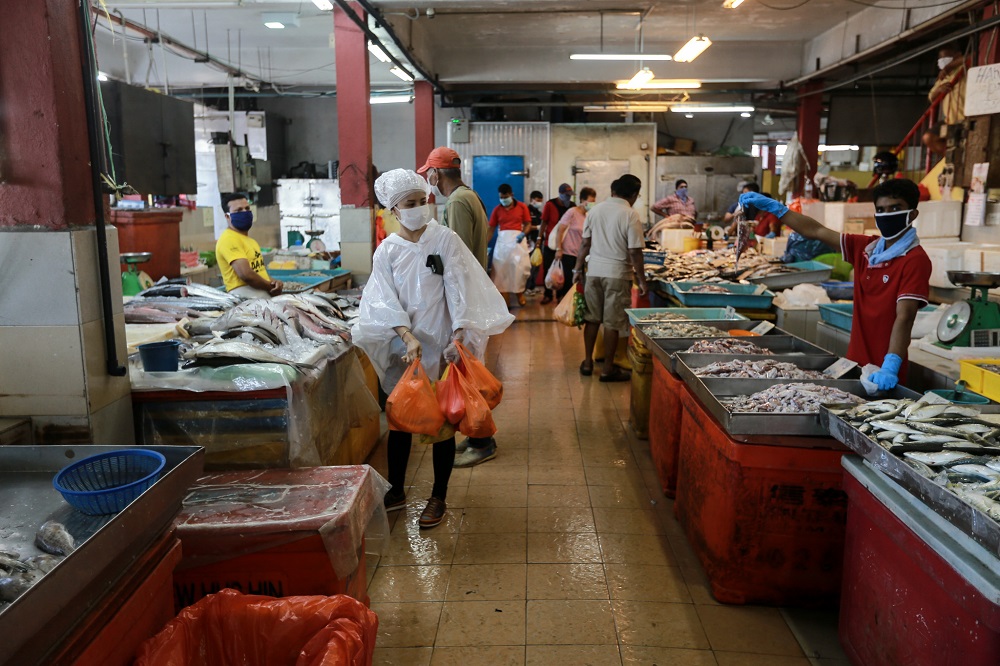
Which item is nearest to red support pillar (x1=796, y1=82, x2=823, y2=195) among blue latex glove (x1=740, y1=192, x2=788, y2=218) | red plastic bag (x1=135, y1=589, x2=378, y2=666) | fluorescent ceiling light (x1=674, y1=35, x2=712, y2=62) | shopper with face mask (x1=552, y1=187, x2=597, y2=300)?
shopper with face mask (x1=552, y1=187, x2=597, y2=300)

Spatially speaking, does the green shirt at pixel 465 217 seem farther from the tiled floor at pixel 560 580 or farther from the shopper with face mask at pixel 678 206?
the shopper with face mask at pixel 678 206

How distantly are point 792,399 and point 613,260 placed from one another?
158 inches

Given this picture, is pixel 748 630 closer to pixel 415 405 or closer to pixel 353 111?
pixel 415 405

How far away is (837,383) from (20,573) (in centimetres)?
324

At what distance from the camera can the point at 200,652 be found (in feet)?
7.43

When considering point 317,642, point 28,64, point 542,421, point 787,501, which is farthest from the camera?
point 542,421

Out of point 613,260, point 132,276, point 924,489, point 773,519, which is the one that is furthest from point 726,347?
point 132,276

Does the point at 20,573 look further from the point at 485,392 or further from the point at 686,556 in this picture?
the point at 686,556

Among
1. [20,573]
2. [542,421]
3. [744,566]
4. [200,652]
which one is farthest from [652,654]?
[542,421]

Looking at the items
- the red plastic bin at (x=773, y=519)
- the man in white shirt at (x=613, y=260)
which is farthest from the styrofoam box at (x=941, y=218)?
the red plastic bin at (x=773, y=519)

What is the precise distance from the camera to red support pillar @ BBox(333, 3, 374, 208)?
8430 mm

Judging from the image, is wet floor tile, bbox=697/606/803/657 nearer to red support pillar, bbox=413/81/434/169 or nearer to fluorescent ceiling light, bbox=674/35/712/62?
fluorescent ceiling light, bbox=674/35/712/62

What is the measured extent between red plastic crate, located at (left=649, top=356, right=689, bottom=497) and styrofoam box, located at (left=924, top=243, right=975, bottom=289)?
107 inches

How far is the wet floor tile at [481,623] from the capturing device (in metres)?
3.10
